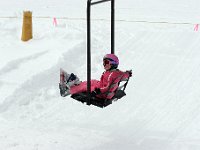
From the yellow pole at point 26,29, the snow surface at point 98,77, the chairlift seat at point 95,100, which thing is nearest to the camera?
the chairlift seat at point 95,100

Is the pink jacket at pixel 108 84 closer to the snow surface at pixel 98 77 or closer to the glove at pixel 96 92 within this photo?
the glove at pixel 96 92

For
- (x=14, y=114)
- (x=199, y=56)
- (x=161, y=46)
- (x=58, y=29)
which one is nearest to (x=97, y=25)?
(x=58, y=29)

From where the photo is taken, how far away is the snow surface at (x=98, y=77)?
9.23m

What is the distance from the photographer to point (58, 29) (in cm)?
1488

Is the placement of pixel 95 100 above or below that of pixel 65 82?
below

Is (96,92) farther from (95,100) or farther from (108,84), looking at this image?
(108,84)

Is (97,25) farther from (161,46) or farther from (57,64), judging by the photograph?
(57,64)

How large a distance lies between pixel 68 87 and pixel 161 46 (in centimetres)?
602

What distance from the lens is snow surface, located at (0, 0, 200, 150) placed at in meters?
9.23

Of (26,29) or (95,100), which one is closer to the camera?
(95,100)

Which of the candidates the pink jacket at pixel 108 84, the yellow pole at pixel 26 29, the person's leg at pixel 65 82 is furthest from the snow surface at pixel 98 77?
the pink jacket at pixel 108 84

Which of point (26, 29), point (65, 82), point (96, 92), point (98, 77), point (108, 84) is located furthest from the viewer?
point (26, 29)

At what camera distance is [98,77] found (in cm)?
1230

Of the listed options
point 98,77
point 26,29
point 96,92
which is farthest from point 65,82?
point 26,29
